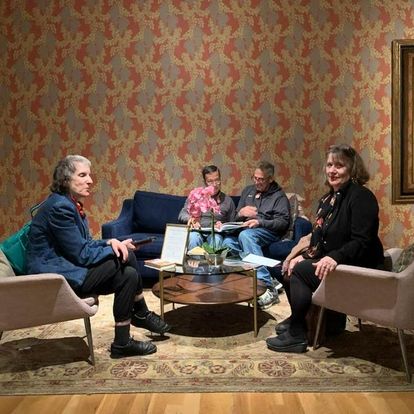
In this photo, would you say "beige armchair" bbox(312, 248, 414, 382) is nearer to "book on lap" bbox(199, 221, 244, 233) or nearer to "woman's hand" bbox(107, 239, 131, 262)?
"woman's hand" bbox(107, 239, 131, 262)

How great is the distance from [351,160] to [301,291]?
0.86 metres

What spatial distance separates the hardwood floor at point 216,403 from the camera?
278 cm

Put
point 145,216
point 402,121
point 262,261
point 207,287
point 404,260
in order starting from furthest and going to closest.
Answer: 1. point 402,121
2. point 145,216
3. point 207,287
4. point 262,261
5. point 404,260

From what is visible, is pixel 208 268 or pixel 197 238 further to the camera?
pixel 197 238

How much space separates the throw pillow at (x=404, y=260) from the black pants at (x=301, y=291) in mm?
538

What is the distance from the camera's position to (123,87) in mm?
6027

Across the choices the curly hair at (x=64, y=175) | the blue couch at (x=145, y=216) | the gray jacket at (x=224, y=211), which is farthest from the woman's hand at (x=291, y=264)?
the blue couch at (x=145, y=216)

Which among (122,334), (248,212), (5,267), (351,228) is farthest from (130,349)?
(248,212)

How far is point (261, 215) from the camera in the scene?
5.25 metres

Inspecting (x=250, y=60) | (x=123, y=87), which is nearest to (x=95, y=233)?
(x=123, y=87)

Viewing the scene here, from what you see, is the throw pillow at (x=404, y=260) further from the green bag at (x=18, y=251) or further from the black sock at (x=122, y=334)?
the green bag at (x=18, y=251)

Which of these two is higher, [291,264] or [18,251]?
[18,251]

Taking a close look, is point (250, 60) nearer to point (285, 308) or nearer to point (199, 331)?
point (285, 308)

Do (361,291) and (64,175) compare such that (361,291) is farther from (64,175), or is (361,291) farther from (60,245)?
(64,175)
